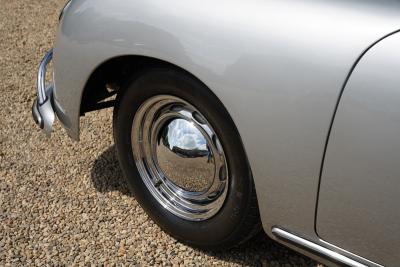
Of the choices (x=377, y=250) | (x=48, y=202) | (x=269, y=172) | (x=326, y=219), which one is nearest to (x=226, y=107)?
(x=269, y=172)

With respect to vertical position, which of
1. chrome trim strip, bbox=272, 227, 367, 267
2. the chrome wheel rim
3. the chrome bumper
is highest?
chrome trim strip, bbox=272, 227, 367, 267

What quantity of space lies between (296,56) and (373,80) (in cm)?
26

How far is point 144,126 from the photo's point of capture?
8.30 feet

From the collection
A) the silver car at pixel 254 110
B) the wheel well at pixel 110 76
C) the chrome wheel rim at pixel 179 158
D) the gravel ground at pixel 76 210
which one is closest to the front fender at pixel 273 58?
the silver car at pixel 254 110

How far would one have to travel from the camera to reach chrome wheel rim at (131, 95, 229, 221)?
7.57ft

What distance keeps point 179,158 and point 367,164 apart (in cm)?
101

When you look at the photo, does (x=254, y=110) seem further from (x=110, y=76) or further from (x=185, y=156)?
(x=110, y=76)

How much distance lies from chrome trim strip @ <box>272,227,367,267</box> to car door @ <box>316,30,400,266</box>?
41mm

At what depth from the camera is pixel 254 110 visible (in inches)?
73.8

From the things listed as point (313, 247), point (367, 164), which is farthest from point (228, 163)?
point (367, 164)

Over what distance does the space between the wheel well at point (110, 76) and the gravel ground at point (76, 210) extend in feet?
1.95

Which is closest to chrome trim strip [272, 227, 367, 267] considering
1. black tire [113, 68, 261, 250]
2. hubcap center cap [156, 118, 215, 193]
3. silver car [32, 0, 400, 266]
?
silver car [32, 0, 400, 266]

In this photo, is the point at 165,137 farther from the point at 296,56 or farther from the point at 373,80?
the point at 373,80

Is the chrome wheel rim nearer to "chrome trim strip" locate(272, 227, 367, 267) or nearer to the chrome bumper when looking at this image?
"chrome trim strip" locate(272, 227, 367, 267)
